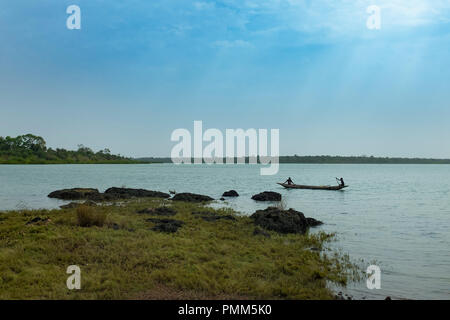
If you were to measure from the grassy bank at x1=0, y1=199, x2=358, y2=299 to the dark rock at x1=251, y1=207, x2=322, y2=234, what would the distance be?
1.33 meters

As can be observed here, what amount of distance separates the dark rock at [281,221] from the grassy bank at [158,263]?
4.37 ft

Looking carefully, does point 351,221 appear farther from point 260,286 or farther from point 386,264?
point 260,286

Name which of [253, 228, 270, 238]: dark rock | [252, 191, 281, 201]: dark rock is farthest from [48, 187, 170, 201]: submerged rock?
[253, 228, 270, 238]: dark rock

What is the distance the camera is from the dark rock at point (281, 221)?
20.0 metres

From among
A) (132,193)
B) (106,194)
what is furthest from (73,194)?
(132,193)

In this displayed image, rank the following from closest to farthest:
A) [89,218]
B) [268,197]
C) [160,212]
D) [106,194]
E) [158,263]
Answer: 1. [158,263]
2. [89,218]
3. [160,212]
4. [106,194]
5. [268,197]

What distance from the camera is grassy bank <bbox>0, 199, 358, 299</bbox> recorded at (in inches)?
384

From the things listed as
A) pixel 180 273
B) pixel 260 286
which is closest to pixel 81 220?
pixel 180 273

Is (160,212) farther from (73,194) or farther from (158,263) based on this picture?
(73,194)

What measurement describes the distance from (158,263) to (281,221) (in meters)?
10.5

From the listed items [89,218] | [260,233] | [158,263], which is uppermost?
[89,218]

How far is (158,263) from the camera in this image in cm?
1211
